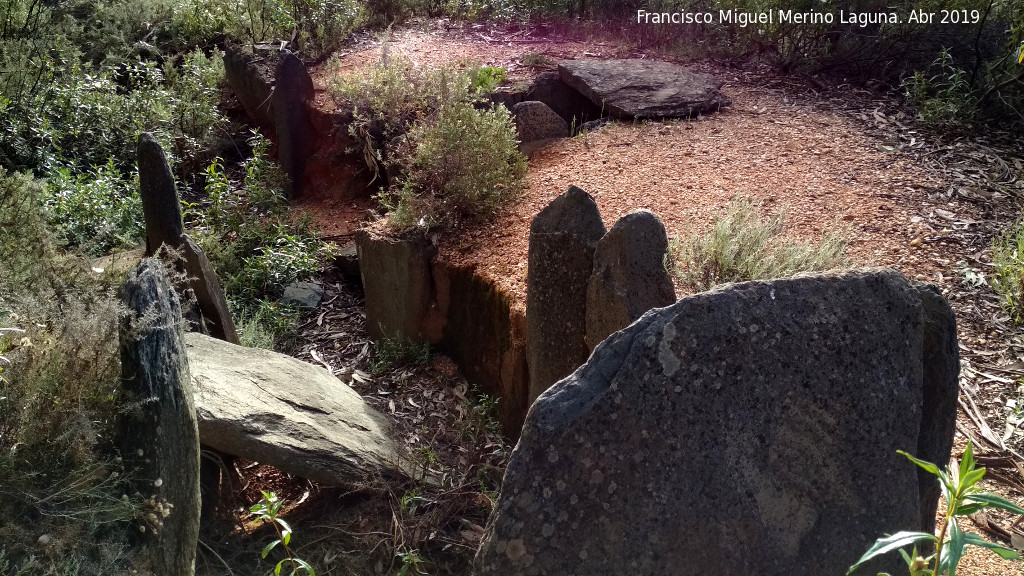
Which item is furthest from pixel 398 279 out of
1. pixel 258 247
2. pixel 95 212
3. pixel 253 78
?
pixel 253 78

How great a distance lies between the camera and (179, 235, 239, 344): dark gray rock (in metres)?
4.13

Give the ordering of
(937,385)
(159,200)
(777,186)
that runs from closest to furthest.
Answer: (937,385), (159,200), (777,186)

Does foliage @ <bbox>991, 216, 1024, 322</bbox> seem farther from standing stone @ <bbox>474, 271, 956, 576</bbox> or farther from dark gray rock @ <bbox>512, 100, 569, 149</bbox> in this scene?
dark gray rock @ <bbox>512, 100, 569, 149</bbox>

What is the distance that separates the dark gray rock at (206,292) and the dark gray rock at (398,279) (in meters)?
0.91

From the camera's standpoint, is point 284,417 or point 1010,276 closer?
point 284,417

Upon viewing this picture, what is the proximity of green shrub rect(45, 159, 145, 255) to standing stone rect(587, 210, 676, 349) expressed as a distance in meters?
3.70

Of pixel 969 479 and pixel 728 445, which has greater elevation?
pixel 969 479

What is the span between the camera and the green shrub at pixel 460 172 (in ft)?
16.0

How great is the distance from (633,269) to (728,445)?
3.74ft

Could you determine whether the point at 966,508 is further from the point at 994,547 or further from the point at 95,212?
the point at 95,212

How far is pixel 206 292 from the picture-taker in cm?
419

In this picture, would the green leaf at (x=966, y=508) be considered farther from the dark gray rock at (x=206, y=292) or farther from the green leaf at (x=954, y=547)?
the dark gray rock at (x=206, y=292)

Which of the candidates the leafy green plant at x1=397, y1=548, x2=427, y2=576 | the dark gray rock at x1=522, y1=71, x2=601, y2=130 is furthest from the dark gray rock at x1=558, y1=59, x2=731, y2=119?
the leafy green plant at x1=397, y1=548, x2=427, y2=576

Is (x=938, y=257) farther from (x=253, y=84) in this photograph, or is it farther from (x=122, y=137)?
(x=122, y=137)
